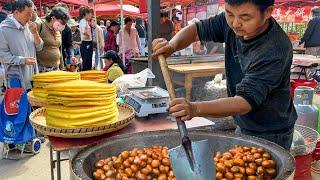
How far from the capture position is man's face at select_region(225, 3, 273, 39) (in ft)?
4.94

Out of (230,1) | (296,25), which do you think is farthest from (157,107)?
(296,25)

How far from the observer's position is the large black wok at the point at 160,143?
53.8 inches

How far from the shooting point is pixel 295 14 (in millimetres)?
11938

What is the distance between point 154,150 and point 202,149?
0.34 metres

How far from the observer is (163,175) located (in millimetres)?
1449

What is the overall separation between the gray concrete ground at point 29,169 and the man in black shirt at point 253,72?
2.60 meters

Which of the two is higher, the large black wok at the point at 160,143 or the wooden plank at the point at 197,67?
the wooden plank at the point at 197,67

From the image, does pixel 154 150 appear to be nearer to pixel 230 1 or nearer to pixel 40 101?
pixel 230 1

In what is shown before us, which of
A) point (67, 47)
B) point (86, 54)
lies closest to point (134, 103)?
point (67, 47)

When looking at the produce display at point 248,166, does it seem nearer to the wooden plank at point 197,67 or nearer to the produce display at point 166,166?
the produce display at point 166,166

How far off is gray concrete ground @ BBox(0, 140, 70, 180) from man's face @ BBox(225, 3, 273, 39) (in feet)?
9.48

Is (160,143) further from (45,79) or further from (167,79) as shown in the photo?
(45,79)

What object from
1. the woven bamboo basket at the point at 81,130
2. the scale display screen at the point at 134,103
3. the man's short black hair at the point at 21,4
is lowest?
the woven bamboo basket at the point at 81,130

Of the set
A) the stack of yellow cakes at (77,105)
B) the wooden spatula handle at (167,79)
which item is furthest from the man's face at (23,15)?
the wooden spatula handle at (167,79)
